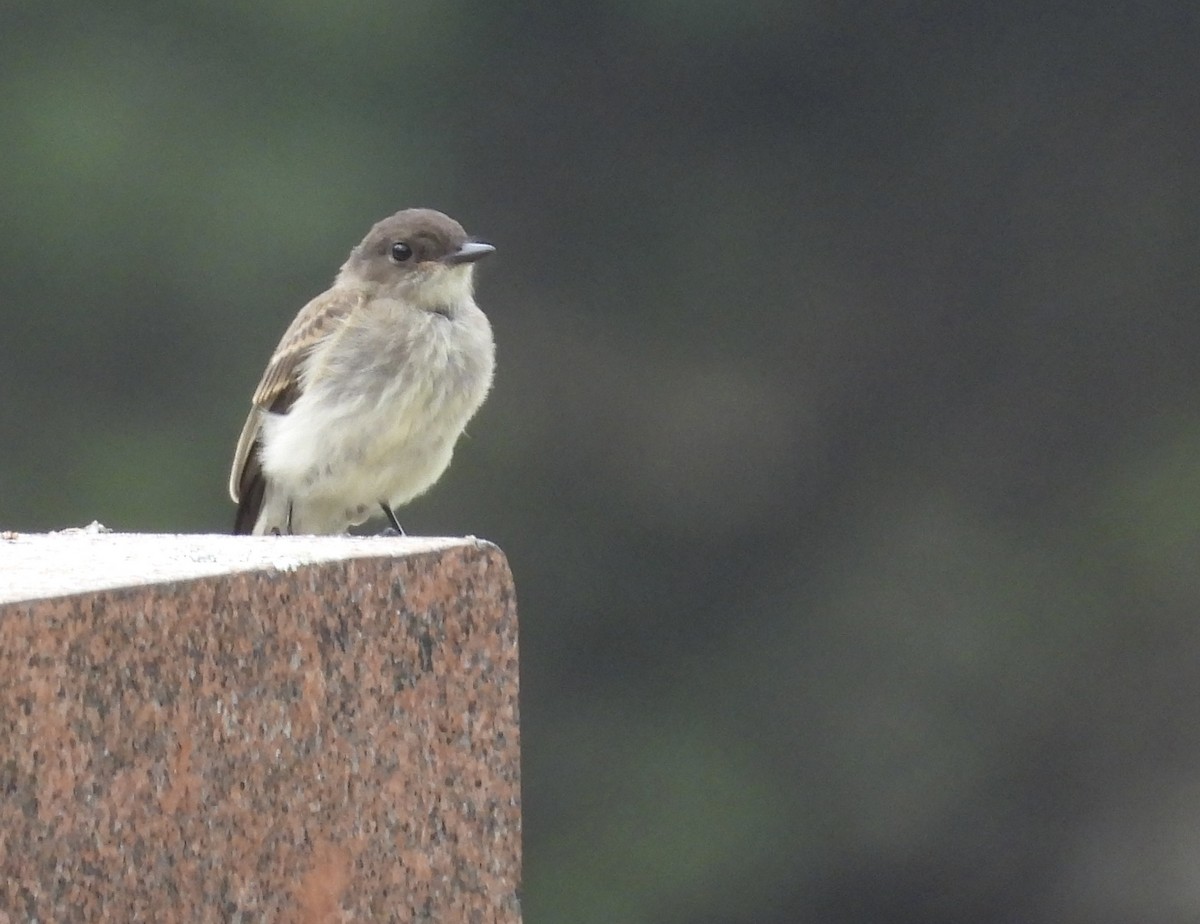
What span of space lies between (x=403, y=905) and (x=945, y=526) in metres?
17.9

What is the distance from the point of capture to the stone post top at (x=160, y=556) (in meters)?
2.73

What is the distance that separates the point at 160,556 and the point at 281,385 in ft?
11.2

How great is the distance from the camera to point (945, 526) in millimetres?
20672

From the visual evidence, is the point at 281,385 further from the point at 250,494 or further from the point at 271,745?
the point at 271,745

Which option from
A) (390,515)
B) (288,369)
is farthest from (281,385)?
(390,515)

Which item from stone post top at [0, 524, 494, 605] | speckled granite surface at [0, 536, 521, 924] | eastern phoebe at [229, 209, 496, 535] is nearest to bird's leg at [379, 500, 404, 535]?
eastern phoebe at [229, 209, 496, 535]

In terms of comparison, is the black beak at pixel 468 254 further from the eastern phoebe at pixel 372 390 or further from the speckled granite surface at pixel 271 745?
the speckled granite surface at pixel 271 745

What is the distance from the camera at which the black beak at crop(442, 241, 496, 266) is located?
6406 millimetres

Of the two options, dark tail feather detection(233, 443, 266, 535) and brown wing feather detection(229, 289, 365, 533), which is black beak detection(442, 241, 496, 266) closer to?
brown wing feather detection(229, 289, 365, 533)

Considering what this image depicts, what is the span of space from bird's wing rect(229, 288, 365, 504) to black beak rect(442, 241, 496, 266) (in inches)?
8.6

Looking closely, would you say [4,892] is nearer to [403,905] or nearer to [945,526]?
[403,905]

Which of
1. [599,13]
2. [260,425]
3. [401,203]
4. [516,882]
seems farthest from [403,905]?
[599,13]

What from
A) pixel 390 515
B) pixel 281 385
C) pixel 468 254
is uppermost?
→ pixel 468 254

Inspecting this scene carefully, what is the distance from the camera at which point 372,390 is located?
597cm
